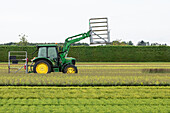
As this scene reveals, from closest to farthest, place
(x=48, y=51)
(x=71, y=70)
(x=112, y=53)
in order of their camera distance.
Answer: (x=71, y=70), (x=48, y=51), (x=112, y=53)

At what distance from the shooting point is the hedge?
31188 millimetres

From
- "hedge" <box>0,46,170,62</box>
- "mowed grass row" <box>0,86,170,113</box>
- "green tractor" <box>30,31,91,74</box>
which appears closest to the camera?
"mowed grass row" <box>0,86,170,113</box>

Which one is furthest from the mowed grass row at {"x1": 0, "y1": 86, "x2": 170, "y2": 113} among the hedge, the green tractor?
the hedge

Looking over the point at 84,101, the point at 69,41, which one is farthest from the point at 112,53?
the point at 84,101

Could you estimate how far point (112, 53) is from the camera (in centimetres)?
3141

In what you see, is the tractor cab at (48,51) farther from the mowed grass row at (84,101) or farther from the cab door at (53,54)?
Result: the mowed grass row at (84,101)

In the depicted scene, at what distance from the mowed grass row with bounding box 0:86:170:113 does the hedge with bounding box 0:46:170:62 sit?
22.9 meters

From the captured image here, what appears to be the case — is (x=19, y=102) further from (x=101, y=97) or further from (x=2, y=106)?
(x=101, y=97)

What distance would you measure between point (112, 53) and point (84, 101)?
24.9 m

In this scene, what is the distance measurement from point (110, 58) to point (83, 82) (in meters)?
21.6

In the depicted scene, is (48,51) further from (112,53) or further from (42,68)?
(112,53)

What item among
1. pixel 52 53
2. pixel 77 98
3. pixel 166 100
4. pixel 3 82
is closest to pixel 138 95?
pixel 166 100

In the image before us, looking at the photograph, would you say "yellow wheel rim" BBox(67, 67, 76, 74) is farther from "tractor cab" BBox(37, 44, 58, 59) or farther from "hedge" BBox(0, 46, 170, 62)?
"hedge" BBox(0, 46, 170, 62)

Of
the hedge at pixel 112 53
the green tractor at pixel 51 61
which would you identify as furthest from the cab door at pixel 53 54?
the hedge at pixel 112 53
